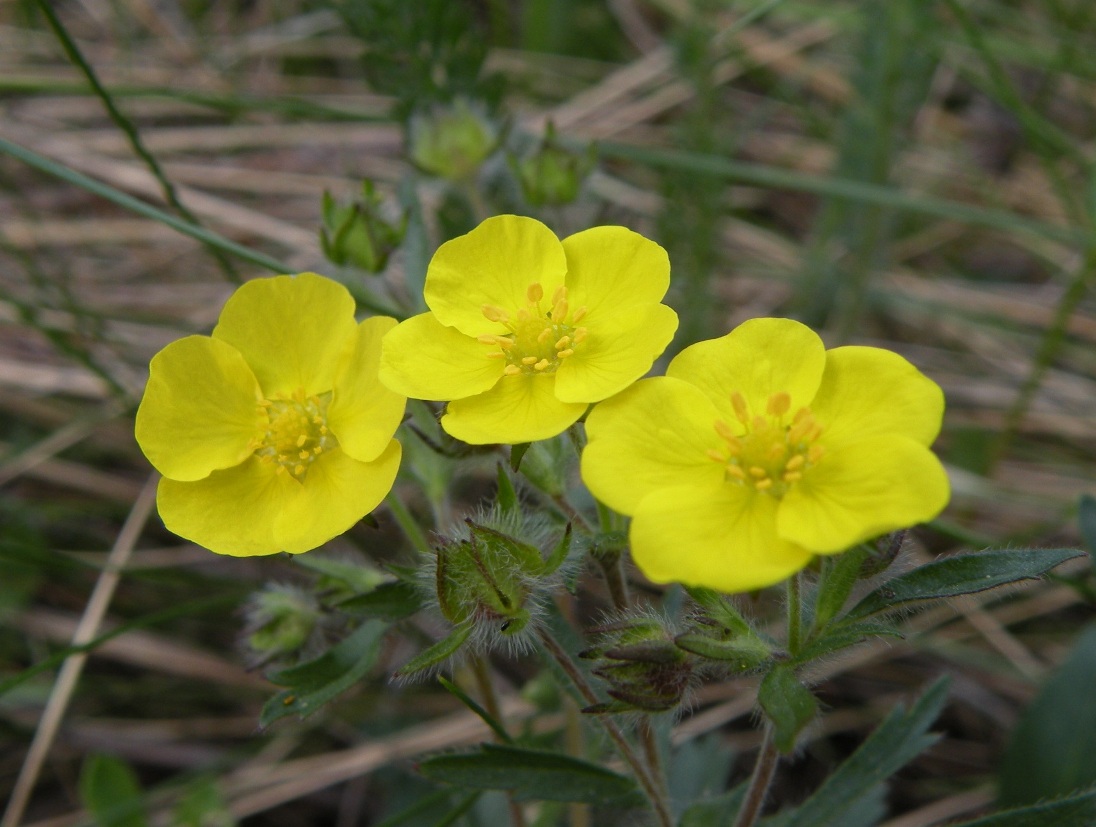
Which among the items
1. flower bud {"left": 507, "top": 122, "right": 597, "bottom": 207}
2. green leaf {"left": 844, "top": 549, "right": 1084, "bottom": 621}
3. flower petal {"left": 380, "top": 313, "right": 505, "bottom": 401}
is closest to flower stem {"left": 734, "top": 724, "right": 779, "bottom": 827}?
green leaf {"left": 844, "top": 549, "right": 1084, "bottom": 621}

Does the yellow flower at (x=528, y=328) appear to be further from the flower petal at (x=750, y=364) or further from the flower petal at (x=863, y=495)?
the flower petal at (x=863, y=495)

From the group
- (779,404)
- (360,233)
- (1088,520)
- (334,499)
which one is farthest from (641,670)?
(360,233)

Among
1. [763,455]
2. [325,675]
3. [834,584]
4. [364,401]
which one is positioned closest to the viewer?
[763,455]

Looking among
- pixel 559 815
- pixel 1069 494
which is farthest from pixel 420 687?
pixel 1069 494

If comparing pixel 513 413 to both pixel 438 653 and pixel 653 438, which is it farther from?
pixel 438 653

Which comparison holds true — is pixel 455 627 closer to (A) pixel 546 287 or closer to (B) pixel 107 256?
(A) pixel 546 287

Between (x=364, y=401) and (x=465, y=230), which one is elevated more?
(x=364, y=401)
